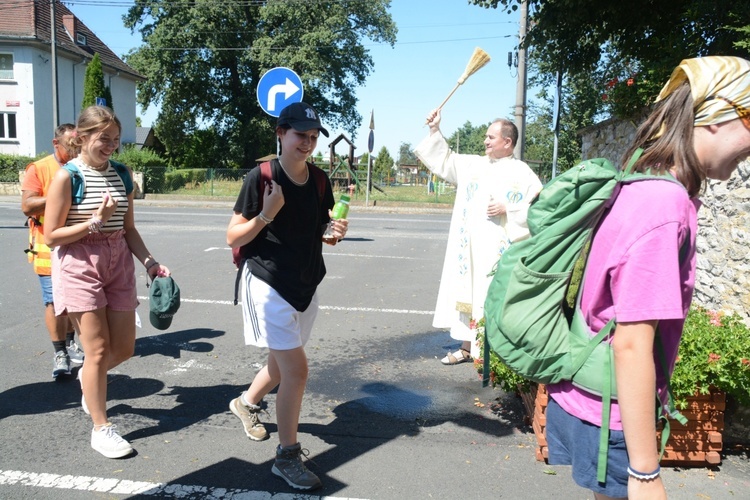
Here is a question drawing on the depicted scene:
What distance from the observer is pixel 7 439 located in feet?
12.7

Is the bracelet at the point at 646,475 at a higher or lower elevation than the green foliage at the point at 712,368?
higher

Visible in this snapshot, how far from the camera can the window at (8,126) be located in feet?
116

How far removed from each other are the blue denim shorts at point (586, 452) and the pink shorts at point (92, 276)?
2753 millimetres

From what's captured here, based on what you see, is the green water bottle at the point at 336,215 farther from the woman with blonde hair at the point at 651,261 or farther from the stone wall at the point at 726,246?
the stone wall at the point at 726,246

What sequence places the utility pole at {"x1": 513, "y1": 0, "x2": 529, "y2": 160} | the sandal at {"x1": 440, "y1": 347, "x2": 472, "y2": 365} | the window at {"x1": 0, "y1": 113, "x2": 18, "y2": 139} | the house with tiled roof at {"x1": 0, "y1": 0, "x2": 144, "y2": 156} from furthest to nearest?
the window at {"x1": 0, "y1": 113, "x2": 18, "y2": 139} < the house with tiled roof at {"x1": 0, "y1": 0, "x2": 144, "y2": 156} < the utility pole at {"x1": 513, "y1": 0, "x2": 529, "y2": 160} < the sandal at {"x1": 440, "y1": 347, "x2": 472, "y2": 365}

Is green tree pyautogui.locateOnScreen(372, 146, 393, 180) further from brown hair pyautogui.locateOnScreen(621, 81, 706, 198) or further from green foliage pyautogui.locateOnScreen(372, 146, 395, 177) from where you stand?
brown hair pyautogui.locateOnScreen(621, 81, 706, 198)

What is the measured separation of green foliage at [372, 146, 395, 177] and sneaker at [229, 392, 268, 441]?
49668 millimetres

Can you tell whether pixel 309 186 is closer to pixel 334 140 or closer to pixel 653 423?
pixel 653 423

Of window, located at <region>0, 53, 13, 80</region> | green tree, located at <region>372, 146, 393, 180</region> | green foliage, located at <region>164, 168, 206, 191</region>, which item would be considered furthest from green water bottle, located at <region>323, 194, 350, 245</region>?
green tree, located at <region>372, 146, 393, 180</region>

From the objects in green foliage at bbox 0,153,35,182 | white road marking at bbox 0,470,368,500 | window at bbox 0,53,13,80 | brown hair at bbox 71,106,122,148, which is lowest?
white road marking at bbox 0,470,368,500

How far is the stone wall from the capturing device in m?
4.98

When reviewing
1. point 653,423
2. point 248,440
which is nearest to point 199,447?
point 248,440

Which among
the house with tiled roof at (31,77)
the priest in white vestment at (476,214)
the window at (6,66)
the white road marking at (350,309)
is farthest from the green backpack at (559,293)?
the window at (6,66)

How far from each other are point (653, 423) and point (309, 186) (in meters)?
2.29
